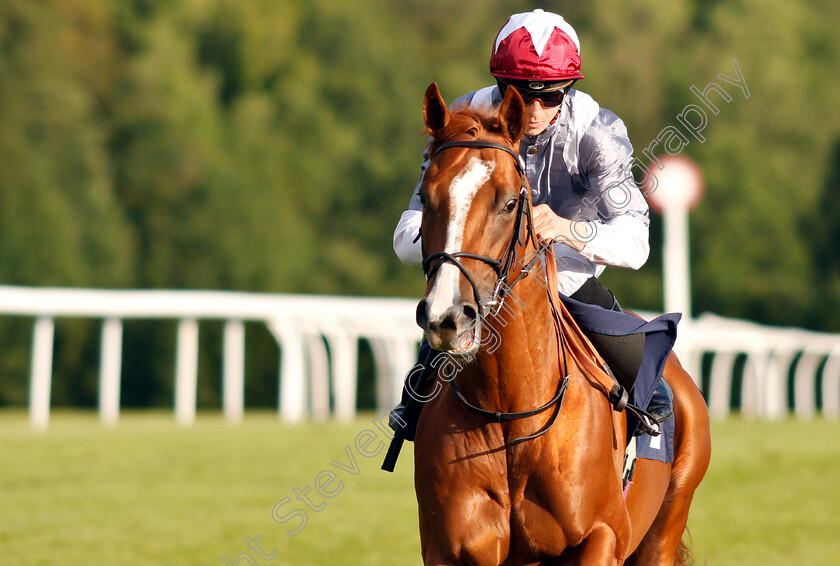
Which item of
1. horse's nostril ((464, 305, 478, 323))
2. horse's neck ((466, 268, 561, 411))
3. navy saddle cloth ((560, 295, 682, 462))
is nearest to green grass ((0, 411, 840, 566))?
navy saddle cloth ((560, 295, 682, 462))

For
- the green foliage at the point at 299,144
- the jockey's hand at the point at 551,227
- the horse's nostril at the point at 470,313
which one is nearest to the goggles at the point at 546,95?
the jockey's hand at the point at 551,227

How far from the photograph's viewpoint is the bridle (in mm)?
3182

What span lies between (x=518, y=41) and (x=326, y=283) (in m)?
24.5

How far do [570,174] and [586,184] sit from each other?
8 cm

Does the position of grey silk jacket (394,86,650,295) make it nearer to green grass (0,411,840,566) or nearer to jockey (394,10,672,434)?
jockey (394,10,672,434)

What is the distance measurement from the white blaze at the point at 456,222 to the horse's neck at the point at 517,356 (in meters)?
0.38

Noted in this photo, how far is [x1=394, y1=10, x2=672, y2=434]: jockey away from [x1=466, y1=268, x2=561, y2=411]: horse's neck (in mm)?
237

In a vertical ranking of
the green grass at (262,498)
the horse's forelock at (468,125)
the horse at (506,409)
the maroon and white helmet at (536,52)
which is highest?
the maroon and white helmet at (536,52)

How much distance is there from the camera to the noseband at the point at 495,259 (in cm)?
316

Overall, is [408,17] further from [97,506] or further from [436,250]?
[436,250]

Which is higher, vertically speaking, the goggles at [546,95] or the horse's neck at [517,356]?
the goggles at [546,95]

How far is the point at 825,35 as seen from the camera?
35.9 metres

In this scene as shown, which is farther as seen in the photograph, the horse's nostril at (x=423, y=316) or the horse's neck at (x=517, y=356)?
the horse's neck at (x=517, y=356)

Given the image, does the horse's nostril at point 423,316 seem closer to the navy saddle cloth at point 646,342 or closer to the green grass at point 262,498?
the navy saddle cloth at point 646,342
